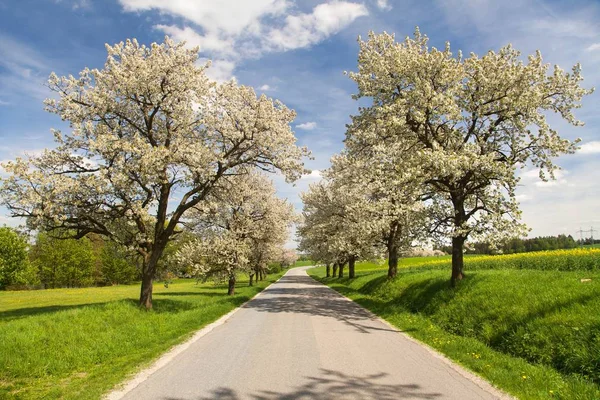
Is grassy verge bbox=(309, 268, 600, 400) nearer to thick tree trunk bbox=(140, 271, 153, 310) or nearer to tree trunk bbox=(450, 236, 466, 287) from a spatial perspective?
tree trunk bbox=(450, 236, 466, 287)

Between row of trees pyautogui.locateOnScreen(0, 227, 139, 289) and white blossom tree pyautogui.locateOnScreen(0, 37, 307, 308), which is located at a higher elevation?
white blossom tree pyautogui.locateOnScreen(0, 37, 307, 308)

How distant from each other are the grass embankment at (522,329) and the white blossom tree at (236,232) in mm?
15056

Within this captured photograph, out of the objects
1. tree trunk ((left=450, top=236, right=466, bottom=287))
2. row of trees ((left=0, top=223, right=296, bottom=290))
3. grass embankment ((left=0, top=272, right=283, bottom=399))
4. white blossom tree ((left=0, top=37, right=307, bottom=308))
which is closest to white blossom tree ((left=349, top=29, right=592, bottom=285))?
tree trunk ((left=450, top=236, right=466, bottom=287))

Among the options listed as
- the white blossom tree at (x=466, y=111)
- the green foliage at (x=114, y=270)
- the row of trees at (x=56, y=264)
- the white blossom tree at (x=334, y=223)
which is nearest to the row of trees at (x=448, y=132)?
the white blossom tree at (x=466, y=111)

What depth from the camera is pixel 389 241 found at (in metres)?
27.4

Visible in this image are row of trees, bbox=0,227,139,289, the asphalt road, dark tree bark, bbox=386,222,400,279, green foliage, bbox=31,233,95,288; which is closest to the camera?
the asphalt road

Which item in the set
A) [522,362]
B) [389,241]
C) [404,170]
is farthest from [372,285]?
[522,362]

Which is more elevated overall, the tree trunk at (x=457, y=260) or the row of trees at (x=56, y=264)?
the tree trunk at (x=457, y=260)

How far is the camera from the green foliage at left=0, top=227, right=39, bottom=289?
54.5 meters

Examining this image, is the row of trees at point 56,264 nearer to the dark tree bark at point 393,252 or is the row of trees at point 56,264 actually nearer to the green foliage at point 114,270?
the green foliage at point 114,270

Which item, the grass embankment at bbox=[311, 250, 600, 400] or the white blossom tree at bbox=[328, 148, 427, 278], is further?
the white blossom tree at bbox=[328, 148, 427, 278]

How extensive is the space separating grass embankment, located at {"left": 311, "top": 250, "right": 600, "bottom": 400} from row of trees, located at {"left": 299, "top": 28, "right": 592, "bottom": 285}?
2514 millimetres

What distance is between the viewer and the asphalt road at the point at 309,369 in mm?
6242

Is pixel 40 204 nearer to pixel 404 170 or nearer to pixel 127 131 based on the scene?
pixel 127 131
